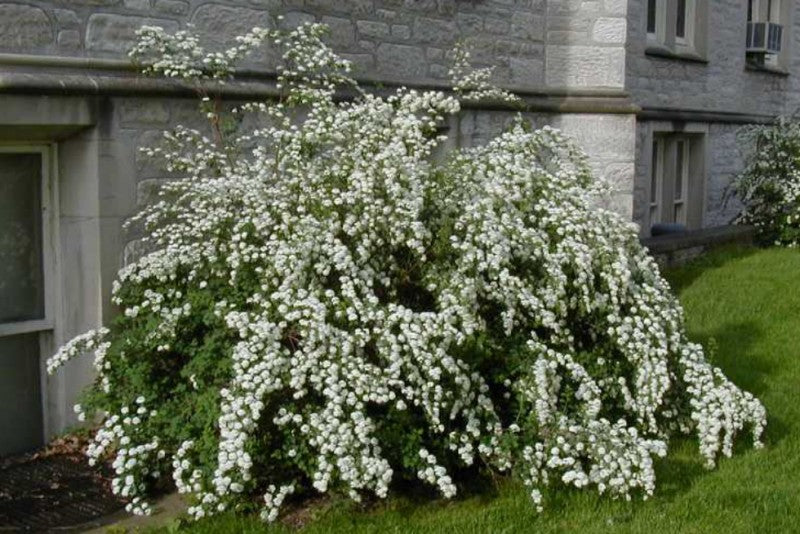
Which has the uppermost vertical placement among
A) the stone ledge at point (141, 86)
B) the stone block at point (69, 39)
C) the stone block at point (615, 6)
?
the stone block at point (615, 6)

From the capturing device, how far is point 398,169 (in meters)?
5.91

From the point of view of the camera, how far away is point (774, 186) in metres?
13.8

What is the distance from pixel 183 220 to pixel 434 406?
84.1 inches

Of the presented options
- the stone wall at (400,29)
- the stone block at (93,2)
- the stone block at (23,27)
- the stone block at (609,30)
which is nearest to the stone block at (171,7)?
the stone wall at (400,29)

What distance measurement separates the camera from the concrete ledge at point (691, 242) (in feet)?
39.7

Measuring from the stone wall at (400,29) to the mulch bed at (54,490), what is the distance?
7.11 feet

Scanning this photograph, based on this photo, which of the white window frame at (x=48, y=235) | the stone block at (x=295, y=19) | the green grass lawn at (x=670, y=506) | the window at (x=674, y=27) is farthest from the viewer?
the window at (x=674, y=27)

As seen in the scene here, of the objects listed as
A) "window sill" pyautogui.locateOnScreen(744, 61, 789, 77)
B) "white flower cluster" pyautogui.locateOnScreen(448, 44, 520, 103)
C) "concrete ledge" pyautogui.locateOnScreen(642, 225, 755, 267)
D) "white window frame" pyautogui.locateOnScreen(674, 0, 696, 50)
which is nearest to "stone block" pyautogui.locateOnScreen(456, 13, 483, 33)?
"white flower cluster" pyautogui.locateOnScreen(448, 44, 520, 103)

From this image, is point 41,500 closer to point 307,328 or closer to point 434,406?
point 307,328

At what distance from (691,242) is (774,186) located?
6.06 ft

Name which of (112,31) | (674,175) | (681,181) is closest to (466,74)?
(112,31)

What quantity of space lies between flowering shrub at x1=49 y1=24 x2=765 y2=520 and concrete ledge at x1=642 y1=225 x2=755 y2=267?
557 centimetres

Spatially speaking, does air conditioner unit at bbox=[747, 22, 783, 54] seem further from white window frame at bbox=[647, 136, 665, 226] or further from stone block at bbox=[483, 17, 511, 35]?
stone block at bbox=[483, 17, 511, 35]

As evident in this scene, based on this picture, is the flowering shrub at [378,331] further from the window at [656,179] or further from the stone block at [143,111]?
the window at [656,179]
